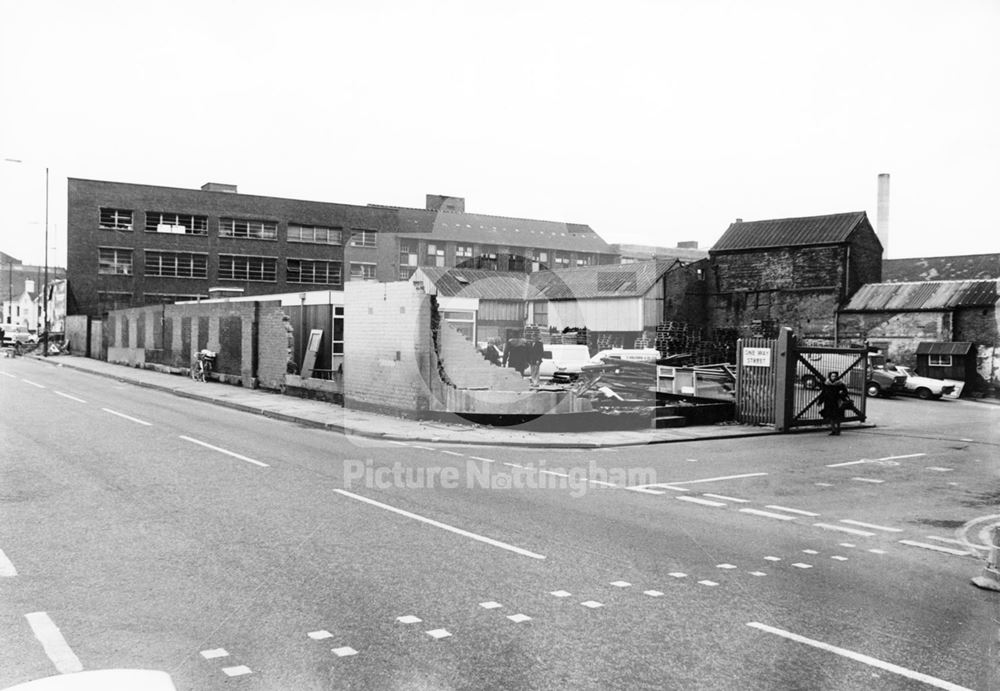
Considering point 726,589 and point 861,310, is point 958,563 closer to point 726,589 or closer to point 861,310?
point 726,589

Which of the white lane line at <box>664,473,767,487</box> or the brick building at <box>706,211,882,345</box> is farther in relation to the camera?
the brick building at <box>706,211,882,345</box>

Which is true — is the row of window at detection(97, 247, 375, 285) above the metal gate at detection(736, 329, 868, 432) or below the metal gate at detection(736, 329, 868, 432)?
above

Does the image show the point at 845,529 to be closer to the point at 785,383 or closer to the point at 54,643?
the point at 54,643

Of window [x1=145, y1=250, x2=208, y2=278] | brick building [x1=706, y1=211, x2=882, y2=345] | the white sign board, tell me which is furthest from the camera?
window [x1=145, y1=250, x2=208, y2=278]

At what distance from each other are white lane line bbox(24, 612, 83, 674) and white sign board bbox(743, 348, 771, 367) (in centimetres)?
1956

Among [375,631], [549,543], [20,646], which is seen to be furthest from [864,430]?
[20,646]

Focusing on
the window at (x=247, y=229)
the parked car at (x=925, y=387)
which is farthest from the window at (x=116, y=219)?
the parked car at (x=925, y=387)

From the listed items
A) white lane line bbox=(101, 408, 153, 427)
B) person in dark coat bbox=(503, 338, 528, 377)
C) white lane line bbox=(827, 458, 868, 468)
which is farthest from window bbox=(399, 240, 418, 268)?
white lane line bbox=(827, 458, 868, 468)

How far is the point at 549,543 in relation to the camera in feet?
28.1

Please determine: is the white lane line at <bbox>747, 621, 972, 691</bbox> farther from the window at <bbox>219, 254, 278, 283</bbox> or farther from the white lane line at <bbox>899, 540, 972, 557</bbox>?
the window at <bbox>219, 254, 278, 283</bbox>

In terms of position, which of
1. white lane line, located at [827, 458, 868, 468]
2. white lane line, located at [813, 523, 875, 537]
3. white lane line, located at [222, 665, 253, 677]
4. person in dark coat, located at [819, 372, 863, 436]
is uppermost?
person in dark coat, located at [819, 372, 863, 436]

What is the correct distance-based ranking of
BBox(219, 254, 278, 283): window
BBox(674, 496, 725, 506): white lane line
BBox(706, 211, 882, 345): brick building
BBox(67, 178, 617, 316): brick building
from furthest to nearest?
1. BBox(219, 254, 278, 283): window
2. BBox(67, 178, 617, 316): brick building
3. BBox(706, 211, 882, 345): brick building
4. BBox(674, 496, 725, 506): white lane line

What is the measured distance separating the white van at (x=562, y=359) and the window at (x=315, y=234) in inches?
1619

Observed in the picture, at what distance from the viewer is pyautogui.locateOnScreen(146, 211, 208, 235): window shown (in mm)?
66375
